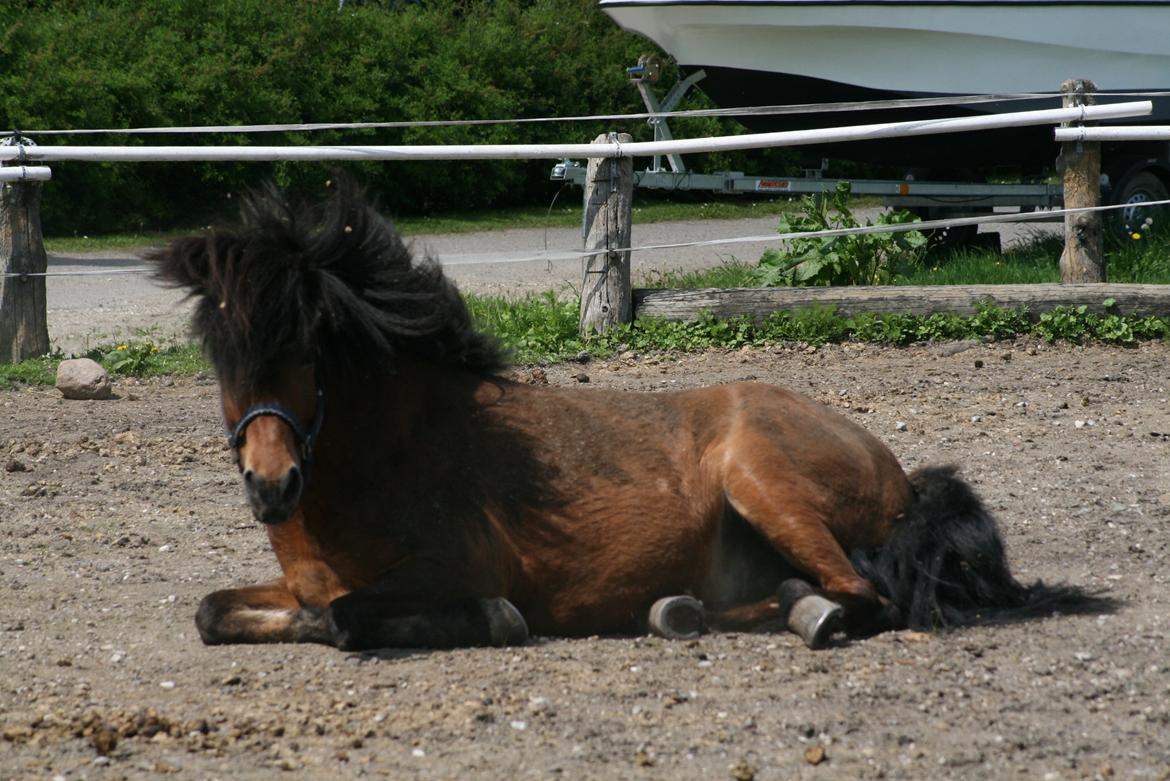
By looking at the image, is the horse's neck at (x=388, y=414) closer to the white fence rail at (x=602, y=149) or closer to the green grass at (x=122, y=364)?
the white fence rail at (x=602, y=149)

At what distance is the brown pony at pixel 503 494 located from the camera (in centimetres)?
423

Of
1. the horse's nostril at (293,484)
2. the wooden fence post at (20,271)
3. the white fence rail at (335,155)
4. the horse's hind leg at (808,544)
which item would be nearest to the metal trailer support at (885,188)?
the white fence rail at (335,155)

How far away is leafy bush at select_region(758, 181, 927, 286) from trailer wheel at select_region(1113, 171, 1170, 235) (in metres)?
2.51

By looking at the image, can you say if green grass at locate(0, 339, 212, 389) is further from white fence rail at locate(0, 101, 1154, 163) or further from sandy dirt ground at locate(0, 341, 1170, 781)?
sandy dirt ground at locate(0, 341, 1170, 781)

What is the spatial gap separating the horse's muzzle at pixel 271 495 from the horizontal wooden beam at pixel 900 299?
598 cm

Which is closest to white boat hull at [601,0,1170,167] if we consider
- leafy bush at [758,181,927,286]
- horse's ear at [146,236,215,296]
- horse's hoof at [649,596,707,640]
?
leafy bush at [758,181,927,286]

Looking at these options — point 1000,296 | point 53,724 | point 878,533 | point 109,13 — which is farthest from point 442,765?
point 109,13

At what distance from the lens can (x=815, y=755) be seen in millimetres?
3434

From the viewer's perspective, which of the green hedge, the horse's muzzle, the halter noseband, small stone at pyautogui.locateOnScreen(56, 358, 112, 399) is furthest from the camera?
the green hedge

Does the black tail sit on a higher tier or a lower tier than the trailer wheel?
lower

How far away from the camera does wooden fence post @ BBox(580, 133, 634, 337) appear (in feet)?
31.1

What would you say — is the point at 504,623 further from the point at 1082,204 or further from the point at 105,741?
the point at 1082,204

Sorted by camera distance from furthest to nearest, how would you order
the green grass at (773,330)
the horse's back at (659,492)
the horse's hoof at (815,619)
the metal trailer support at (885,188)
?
the metal trailer support at (885,188) < the green grass at (773,330) < the horse's back at (659,492) < the horse's hoof at (815,619)

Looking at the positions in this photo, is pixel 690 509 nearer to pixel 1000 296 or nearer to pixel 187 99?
pixel 1000 296
